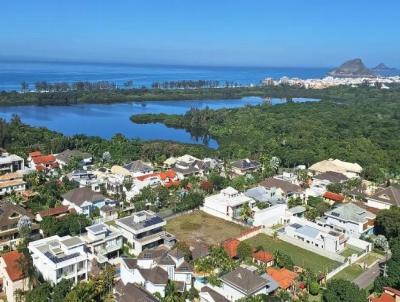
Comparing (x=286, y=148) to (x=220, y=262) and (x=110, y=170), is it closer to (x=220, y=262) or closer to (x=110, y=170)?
(x=110, y=170)

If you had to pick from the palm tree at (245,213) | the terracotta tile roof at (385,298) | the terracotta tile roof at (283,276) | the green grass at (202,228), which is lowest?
the green grass at (202,228)

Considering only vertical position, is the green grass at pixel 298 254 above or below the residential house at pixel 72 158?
below

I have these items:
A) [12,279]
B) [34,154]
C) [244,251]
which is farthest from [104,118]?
[12,279]

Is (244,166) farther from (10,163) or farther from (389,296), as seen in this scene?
(389,296)

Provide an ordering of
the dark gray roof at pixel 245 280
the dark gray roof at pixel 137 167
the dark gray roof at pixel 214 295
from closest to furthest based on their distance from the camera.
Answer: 1. the dark gray roof at pixel 214 295
2. the dark gray roof at pixel 245 280
3. the dark gray roof at pixel 137 167

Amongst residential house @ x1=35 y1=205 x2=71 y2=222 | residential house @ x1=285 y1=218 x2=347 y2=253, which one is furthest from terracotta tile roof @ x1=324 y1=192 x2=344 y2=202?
residential house @ x1=35 y1=205 x2=71 y2=222

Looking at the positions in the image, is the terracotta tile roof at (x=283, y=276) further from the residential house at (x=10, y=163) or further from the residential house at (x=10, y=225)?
the residential house at (x=10, y=163)

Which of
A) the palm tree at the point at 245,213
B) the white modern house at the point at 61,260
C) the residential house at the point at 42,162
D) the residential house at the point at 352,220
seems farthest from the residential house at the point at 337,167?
the white modern house at the point at 61,260
